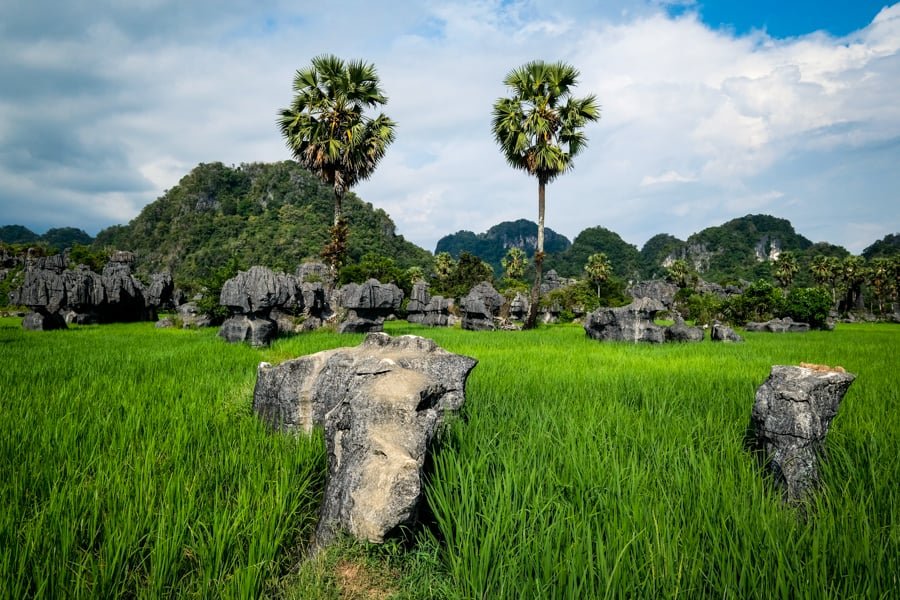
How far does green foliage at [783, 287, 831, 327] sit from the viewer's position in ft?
88.2

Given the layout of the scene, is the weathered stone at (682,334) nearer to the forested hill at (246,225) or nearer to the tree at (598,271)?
the tree at (598,271)

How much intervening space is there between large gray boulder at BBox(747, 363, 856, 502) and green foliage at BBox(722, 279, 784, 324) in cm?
3148

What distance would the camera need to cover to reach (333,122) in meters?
23.4

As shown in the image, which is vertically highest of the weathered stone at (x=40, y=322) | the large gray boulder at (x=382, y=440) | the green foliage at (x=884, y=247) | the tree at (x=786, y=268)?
the green foliage at (x=884, y=247)

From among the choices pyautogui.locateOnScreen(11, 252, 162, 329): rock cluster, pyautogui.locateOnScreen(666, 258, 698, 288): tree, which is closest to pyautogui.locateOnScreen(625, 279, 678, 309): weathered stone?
pyautogui.locateOnScreen(666, 258, 698, 288): tree

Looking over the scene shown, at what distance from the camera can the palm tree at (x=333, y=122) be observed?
912 inches

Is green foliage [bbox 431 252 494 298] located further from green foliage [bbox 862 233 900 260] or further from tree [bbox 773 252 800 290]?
green foliage [bbox 862 233 900 260]

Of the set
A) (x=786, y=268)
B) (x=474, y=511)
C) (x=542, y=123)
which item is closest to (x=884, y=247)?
(x=786, y=268)

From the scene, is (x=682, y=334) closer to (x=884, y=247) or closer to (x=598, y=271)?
(x=598, y=271)

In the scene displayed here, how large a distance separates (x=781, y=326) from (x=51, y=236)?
220 meters

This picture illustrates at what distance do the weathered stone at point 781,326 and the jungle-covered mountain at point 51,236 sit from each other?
186326 millimetres

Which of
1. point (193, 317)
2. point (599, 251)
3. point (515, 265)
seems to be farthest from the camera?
point (599, 251)

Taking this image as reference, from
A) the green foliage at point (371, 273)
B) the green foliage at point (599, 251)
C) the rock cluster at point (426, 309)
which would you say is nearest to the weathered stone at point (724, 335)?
the rock cluster at point (426, 309)

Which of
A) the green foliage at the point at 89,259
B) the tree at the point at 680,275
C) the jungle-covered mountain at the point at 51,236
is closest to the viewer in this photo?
the green foliage at the point at 89,259
